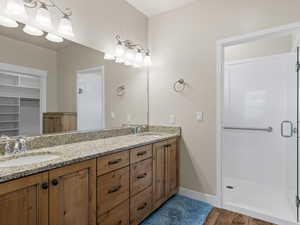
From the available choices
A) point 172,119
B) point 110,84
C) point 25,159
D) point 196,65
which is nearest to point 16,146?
point 25,159

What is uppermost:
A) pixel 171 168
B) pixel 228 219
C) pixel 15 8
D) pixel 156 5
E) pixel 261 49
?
pixel 156 5

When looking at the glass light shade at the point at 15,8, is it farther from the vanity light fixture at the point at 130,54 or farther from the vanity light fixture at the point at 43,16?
the vanity light fixture at the point at 130,54

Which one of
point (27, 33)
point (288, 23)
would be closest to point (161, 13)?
point (288, 23)

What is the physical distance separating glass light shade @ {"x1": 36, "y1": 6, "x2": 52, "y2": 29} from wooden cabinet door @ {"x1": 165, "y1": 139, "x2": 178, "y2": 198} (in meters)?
1.79

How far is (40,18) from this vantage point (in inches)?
59.8

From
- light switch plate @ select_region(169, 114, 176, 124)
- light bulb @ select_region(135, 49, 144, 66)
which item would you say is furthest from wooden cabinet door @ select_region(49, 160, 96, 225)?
light bulb @ select_region(135, 49, 144, 66)

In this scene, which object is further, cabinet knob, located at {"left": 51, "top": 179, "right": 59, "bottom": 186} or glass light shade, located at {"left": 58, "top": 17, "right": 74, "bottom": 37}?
glass light shade, located at {"left": 58, "top": 17, "right": 74, "bottom": 37}

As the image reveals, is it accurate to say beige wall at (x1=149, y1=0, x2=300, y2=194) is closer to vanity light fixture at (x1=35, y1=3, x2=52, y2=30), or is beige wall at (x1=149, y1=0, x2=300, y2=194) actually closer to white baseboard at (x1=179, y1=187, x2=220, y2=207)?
white baseboard at (x1=179, y1=187, x2=220, y2=207)

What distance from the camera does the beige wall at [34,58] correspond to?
145 cm

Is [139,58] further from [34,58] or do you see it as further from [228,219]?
[228,219]

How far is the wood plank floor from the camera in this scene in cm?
193

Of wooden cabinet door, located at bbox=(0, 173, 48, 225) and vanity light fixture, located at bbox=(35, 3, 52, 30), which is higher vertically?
vanity light fixture, located at bbox=(35, 3, 52, 30)

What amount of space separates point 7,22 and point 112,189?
5.12ft

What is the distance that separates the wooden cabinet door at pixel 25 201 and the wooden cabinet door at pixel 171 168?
146 cm
